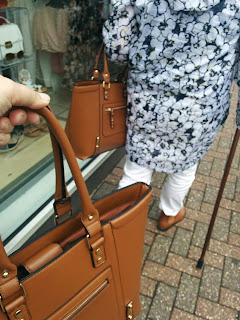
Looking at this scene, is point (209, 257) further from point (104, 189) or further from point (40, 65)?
point (40, 65)

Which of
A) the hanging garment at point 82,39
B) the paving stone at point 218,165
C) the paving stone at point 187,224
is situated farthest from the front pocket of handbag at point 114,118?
the paving stone at point 218,165

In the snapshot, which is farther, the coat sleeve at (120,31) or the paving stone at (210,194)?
the paving stone at (210,194)

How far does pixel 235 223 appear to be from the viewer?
8.54 feet

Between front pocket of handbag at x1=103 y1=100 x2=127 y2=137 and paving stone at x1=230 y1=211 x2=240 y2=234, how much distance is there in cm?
142

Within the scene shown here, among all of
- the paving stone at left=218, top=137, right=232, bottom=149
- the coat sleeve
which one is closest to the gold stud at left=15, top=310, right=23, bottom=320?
the coat sleeve

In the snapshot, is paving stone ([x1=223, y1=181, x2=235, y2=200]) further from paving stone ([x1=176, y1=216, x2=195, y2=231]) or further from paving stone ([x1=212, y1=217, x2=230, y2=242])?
paving stone ([x1=176, y1=216, x2=195, y2=231])

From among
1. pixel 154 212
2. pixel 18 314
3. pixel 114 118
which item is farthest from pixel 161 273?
pixel 18 314

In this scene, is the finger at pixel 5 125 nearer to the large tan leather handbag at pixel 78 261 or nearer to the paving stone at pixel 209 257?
the large tan leather handbag at pixel 78 261

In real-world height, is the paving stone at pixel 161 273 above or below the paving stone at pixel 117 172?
below

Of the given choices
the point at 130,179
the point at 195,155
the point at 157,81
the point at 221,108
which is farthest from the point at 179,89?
the point at 130,179

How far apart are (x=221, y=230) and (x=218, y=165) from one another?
40.8 inches

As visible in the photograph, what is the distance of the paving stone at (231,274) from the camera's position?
208 cm

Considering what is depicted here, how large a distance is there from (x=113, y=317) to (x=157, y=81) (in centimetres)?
116

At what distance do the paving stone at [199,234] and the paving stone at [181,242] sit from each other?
0.04 meters
